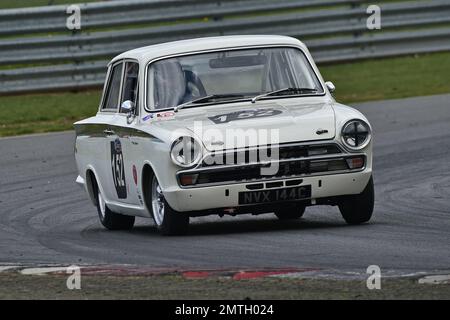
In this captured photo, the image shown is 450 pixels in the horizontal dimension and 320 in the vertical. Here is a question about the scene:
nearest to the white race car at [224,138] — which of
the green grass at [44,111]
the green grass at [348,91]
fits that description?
the green grass at [44,111]

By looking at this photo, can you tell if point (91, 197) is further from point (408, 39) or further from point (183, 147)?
point (408, 39)

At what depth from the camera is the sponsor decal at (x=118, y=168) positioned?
1010cm

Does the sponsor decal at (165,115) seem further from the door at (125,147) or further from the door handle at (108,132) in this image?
the door handle at (108,132)

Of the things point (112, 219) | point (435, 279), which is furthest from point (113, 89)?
point (435, 279)

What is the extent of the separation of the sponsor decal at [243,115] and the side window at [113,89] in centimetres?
154

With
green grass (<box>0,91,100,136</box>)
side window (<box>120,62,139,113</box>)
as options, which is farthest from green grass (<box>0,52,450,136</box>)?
side window (<box>120,62,139,113</box>)

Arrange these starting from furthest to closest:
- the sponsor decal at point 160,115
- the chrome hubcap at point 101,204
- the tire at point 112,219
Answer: the chrome hubcap at point 101,204 < the tire at point 112,219 < the sponsor decal at point 160,115

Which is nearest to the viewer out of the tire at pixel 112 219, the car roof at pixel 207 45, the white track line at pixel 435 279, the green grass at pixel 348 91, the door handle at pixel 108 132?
the white track line at pixel 435 279

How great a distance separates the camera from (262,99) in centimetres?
992

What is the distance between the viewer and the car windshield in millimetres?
9914

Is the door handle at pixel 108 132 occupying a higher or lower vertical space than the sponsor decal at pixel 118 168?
higher

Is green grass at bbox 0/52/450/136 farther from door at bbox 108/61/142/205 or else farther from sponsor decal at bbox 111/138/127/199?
sponsor decal at bbox 111/138/127/199

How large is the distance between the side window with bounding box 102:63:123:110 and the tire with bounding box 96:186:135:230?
0.72 metres
